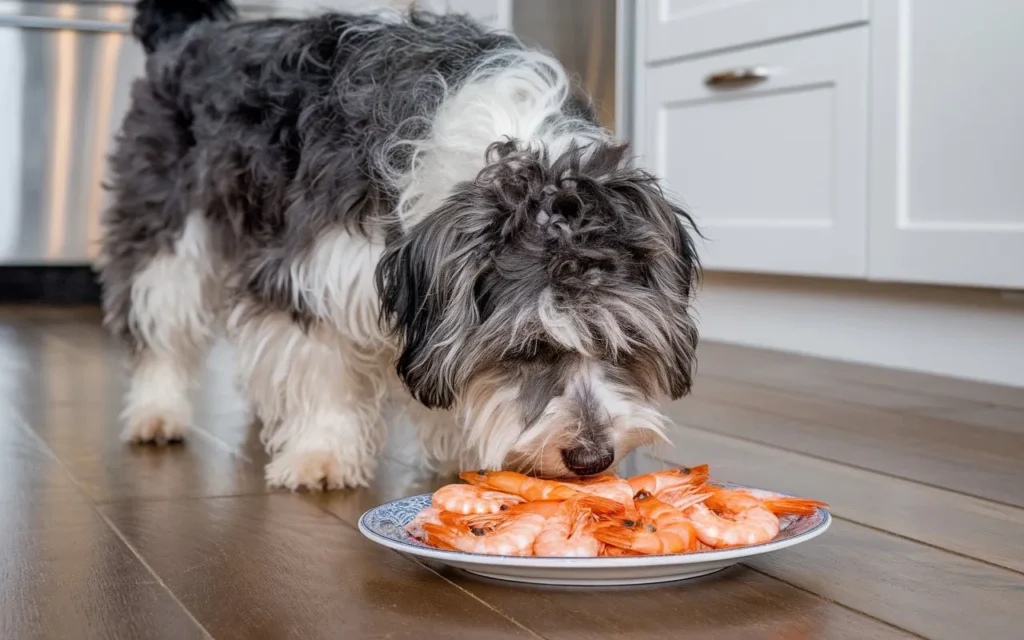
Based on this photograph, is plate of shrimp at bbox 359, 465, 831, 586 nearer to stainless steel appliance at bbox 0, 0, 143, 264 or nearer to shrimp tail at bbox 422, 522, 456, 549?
shrimp tail at bbox 422, 522, 456, 549

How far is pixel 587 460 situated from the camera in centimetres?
166

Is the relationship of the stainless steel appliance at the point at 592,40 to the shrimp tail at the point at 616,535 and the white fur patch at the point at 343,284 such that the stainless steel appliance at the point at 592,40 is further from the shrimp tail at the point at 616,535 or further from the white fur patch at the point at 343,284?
the shrimp tail at the point at 616,535

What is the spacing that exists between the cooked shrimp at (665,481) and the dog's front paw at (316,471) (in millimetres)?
729

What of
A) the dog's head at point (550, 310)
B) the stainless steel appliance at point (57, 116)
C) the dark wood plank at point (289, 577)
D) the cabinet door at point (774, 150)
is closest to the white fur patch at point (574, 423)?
the dog's head at point (550, 310)

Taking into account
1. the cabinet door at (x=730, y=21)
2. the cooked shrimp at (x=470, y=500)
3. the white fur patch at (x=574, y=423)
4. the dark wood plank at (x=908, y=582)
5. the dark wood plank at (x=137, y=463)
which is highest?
the cabinet door at (x=730, y=21)

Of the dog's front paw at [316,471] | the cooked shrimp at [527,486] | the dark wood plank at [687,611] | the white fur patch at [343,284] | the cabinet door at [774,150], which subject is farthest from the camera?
the cabinet door at [774,150]

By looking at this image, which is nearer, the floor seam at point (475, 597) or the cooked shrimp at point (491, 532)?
the floor seam at point (475, 597)

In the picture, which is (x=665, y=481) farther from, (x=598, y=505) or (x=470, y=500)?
(x=470, y=500)

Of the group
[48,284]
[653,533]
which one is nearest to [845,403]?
[653,533]

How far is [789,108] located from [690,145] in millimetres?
556

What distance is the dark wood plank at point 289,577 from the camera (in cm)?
143

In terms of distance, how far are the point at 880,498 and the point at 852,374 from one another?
63.1 inches

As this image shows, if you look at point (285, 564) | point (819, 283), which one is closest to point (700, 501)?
point (285, 564)

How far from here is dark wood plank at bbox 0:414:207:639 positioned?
1442 mm
